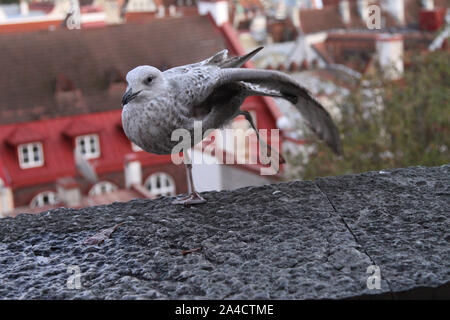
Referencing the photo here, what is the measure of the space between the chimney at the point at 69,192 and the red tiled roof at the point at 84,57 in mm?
2440

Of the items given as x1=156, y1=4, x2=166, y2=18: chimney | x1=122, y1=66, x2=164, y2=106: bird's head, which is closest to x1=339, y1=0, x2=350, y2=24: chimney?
x1=156, y1=4, x2=166, y2=18: chimney

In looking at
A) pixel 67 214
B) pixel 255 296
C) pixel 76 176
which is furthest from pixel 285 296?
pixel 76 176

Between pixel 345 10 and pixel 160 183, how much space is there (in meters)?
20.1

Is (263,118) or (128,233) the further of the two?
(263,118)

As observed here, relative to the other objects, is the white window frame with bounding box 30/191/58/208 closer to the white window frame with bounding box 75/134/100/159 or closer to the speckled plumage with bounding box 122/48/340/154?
the white window frame with bounding box 75/134/100/159

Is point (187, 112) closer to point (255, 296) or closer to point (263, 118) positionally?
point (255, 296)

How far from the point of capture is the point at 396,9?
33.2 meters

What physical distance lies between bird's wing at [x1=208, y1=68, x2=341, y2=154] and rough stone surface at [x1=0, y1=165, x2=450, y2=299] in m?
0.26

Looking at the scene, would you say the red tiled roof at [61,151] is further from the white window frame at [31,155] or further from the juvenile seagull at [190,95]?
the juvenile seagull at [190,95]

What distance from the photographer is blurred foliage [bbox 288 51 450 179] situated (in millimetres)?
10602

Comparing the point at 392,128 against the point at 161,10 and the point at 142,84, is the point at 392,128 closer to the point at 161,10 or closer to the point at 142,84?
the point at 142,84

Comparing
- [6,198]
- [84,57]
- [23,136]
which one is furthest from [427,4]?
[6,198]

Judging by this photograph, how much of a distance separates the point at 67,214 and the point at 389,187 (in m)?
1.25
